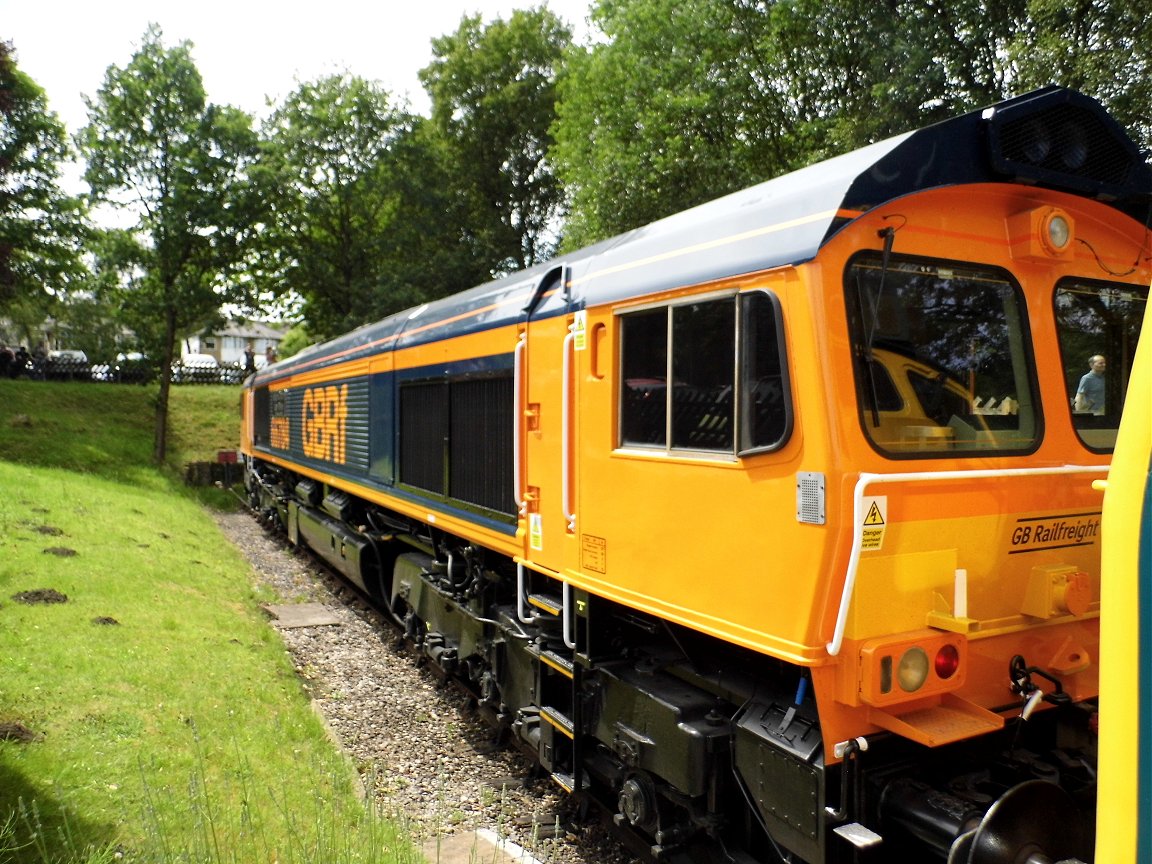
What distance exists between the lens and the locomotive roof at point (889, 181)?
321cm

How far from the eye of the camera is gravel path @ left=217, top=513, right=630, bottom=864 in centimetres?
518

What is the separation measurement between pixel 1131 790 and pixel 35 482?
16.8 metres

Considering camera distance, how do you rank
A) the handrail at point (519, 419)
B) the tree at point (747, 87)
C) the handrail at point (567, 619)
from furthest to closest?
the tree at point (747, 87) → the handrail at point (519, 419) → the handrail at point (567, 619)

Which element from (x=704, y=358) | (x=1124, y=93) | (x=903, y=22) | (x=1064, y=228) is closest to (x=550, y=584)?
(x=704, y=358)

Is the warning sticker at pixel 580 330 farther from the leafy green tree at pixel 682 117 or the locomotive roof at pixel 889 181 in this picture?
the leafy green tree at pixel 682 117

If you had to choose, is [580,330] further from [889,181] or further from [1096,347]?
[1096,347]

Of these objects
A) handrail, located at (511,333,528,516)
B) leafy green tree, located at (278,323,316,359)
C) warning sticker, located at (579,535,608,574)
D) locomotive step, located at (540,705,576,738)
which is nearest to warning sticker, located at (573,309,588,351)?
handrail, located at (511,333,528,516)

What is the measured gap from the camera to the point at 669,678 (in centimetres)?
436

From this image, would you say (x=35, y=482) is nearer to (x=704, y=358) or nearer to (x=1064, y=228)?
(x=704, y=358)

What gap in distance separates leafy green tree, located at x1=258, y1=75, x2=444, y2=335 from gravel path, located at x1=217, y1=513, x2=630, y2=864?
21.2 m

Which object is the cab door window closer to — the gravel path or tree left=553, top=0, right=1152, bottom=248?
the gravel path

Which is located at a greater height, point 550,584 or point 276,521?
point 550,584

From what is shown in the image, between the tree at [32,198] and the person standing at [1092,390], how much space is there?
2381 centimetres

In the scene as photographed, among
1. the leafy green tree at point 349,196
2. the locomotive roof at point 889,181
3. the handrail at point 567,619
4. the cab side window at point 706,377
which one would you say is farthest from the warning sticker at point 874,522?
the leafy green tree at point 349,196
